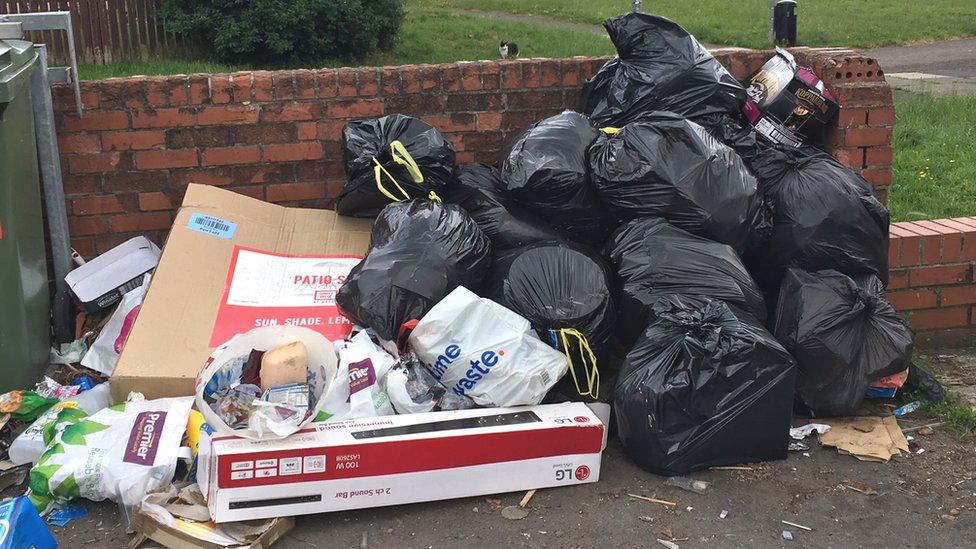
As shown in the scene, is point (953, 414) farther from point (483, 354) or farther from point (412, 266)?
point (412, 266)

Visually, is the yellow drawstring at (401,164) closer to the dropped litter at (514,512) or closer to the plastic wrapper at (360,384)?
the plastic wrapper at (360,384)

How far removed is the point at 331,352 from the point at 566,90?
5.72ft

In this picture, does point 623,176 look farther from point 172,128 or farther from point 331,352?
point 172,128

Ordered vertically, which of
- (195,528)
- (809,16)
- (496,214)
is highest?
(809,16)

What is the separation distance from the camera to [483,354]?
286 centimetres

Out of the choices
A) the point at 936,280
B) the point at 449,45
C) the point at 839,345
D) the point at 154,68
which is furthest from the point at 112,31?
the point at 839,345

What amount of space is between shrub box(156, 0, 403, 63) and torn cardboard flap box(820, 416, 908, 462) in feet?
19.4

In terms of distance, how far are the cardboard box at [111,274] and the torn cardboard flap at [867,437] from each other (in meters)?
2.61

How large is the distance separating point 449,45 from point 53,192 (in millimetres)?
7290

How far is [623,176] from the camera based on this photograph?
330 cm

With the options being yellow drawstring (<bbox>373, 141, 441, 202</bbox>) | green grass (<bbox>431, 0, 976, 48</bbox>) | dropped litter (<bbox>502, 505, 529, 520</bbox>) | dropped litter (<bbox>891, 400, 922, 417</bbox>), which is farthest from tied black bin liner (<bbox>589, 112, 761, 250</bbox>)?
green grass (<bbox>431, 0, 976, 48</bbox>)

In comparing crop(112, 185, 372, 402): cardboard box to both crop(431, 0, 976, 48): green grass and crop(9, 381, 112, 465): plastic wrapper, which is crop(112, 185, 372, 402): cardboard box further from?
crop(431, 0, 976, 48): green grass

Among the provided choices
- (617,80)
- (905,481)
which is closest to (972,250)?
(905,481)

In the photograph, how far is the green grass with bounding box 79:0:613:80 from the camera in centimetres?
787
